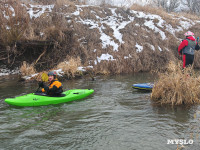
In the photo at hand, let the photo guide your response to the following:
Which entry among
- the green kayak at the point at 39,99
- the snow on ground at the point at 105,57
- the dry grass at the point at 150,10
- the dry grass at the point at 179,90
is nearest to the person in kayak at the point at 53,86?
the green kayak at the point at 39,99

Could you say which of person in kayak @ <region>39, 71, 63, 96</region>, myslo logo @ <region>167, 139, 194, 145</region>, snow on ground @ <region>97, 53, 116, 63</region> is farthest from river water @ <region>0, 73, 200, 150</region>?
snow on ground @ <region>97, 53, 116, 63</region>

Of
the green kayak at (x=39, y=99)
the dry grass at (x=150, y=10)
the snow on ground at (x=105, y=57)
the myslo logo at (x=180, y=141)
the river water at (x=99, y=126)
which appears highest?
the dry grass at (x=150, y=10)

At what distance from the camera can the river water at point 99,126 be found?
11.3ft

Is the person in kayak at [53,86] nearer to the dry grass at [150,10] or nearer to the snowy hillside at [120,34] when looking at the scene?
the snowy hillside at [120,34]

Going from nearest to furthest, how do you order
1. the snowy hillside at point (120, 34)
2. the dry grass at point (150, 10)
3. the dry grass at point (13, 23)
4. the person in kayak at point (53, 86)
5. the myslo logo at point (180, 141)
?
the myslo logo at point (180, 141) < the person in kayak at point (53, 86) < the dry grass at point (13, 23) < the snowy hillside at point (120, 34) < the dry grass at point (150, 10)

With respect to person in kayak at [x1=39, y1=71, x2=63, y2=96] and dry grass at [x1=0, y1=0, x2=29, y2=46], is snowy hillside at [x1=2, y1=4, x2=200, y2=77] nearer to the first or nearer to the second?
dry grass at [x1=0, y1=0, x2=29, y2=46]

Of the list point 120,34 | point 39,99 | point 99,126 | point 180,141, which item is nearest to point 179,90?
point 180,141

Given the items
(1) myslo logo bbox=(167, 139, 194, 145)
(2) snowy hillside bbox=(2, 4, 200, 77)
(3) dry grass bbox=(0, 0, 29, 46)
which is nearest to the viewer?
(1) myslo logo bbox=(167, 139, 194, 145)

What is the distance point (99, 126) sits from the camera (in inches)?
167

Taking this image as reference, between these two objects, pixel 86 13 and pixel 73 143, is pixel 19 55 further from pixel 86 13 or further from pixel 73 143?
pixel 73 143

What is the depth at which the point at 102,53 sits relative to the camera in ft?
45.4

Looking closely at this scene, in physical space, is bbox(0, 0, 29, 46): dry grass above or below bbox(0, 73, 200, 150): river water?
above

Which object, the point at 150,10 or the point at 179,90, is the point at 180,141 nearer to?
the point at 179,90

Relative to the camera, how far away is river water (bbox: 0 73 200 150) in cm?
344
